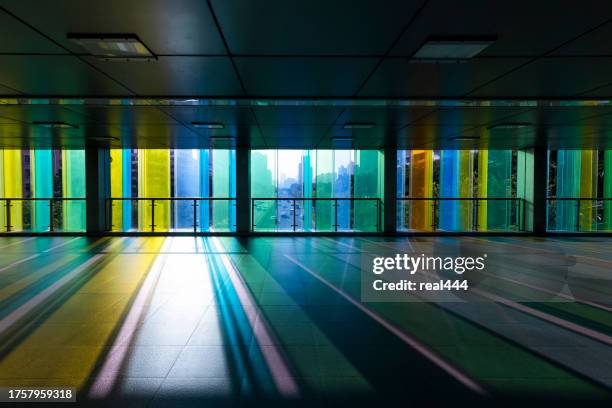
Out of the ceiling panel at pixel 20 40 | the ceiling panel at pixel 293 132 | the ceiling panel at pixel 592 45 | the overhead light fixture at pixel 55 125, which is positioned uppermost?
the ceiling panel at pixel 592 45

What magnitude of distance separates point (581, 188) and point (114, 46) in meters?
15.9

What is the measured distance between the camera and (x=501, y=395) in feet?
7.88

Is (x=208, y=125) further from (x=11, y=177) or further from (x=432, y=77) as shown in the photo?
(x=11, y=177)

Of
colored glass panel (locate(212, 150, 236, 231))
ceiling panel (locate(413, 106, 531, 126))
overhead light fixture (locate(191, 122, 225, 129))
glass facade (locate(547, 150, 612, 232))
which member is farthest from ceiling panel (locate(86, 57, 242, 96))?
glass facade (locate(547, 150, 612, 232))

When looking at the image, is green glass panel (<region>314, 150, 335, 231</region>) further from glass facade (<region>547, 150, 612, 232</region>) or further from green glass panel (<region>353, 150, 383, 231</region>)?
glass facade (<region>547, 150, 612, 232</region>)

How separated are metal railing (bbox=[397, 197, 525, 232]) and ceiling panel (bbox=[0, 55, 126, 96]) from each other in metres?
9.20

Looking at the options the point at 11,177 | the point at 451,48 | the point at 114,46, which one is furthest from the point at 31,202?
the point at 451,48

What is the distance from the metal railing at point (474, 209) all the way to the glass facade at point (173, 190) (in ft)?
20.5

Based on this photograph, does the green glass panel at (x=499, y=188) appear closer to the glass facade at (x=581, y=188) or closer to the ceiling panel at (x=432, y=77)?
the glass facade at (x=581, y=188)

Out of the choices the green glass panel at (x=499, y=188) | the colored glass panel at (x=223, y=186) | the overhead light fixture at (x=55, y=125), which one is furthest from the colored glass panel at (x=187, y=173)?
the green glass panel at (x=499, y=188)

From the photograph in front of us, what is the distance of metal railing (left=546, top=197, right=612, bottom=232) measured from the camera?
12.2m

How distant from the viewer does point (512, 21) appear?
119 inches

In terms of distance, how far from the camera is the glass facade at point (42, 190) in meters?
11.6

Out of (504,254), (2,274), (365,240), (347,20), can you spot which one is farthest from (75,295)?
(504,254)
